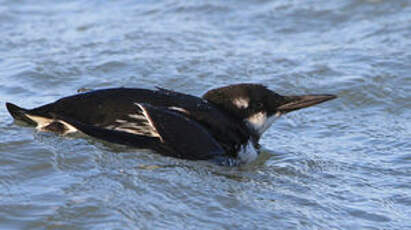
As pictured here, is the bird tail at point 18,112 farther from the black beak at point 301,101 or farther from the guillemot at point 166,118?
the black beak at point 301,101

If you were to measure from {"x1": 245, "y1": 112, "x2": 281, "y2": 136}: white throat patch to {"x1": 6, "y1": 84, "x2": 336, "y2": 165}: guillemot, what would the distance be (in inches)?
2.7

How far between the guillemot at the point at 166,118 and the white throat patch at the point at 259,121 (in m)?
0.07

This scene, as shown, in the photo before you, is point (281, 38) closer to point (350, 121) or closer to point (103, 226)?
point (350, 121)

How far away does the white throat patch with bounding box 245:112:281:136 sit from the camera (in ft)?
20.0

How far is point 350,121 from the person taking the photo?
703 centimetres

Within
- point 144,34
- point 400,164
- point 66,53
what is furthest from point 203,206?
point 144,34

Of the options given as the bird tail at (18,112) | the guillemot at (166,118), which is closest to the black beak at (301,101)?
the guillemot at (166,118)

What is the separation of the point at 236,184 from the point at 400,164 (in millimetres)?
1337

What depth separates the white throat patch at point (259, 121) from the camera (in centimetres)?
608

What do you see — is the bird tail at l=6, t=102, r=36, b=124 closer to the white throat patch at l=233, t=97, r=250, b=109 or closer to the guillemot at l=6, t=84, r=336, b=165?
the guillemot at l=6, t=84, r=336, b=165

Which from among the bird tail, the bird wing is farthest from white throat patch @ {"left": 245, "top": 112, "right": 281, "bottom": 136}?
the bird tail

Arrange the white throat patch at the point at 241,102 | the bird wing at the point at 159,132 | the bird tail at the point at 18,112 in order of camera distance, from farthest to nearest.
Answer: the white throat patch at the point at 241,102 < the bird tail at the point at 18,112 < the bird wing at the point at 159,132

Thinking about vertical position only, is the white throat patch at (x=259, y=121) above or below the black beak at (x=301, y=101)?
below

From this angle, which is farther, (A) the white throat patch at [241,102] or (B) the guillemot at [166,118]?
(A) the white throat patch at [241,102]
